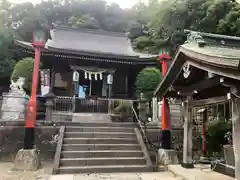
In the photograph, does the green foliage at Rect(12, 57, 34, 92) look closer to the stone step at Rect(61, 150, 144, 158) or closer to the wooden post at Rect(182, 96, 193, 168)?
the stone step at Rect(61, 150, 144, 158)

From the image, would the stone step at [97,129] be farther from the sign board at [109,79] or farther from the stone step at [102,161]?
the sign board at [109,79]

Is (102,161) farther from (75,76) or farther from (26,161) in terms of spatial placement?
(75,76)

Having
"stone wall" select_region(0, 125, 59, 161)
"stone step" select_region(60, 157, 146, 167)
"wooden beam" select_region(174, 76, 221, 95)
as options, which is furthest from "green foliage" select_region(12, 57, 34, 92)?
"wooden beam" select_region(174, 76, 221, 95)

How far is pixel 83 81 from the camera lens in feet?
58.9

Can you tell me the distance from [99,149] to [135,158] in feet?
4.56

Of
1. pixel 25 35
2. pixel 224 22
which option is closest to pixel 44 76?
pixel 224 22

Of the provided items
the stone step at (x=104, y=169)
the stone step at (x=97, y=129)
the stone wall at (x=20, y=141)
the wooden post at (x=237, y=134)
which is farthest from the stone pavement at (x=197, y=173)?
the stone wall at (x=20, y=141)

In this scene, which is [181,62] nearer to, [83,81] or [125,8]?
[83,81]

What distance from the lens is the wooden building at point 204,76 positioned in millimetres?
4934

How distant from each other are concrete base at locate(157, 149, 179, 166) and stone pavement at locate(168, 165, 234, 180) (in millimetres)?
415

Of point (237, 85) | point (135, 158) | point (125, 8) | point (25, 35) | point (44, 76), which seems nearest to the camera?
point (237, 85)

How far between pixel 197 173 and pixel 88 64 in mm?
11711

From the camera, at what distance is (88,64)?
16.9 metres

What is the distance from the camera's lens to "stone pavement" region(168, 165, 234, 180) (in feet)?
21.4
